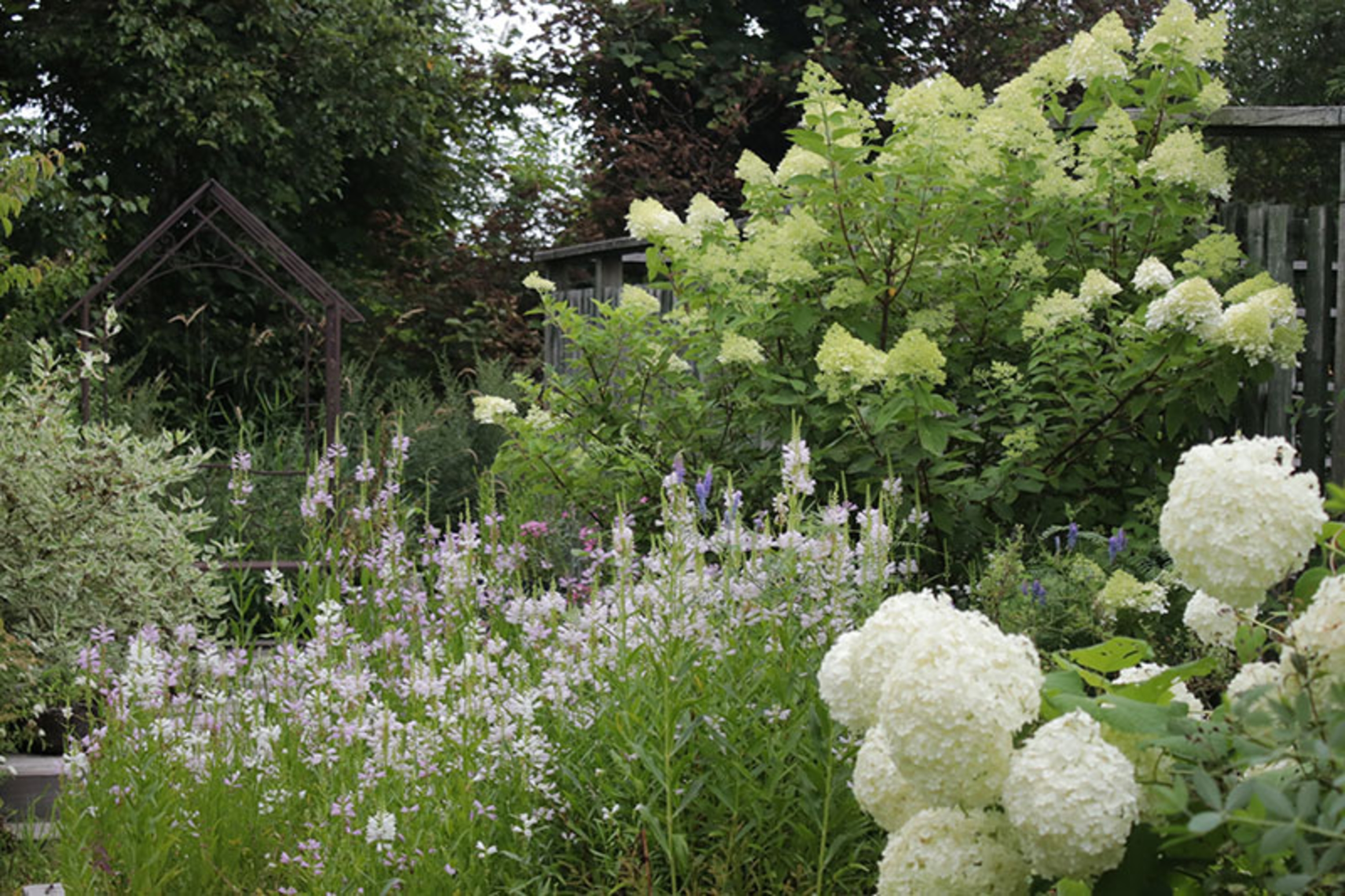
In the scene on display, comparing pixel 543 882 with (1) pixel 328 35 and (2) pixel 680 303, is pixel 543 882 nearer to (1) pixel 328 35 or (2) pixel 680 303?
(2) pixel 680 303

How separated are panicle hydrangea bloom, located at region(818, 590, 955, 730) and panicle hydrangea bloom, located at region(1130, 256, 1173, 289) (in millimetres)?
2819

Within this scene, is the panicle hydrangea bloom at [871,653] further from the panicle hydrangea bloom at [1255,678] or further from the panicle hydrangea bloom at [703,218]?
the panicle hydrangea bloom at [703,218]

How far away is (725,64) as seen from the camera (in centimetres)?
1112

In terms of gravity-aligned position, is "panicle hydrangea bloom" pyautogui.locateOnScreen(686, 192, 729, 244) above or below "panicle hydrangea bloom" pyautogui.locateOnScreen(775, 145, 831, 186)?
below

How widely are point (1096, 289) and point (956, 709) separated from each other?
2.96 m

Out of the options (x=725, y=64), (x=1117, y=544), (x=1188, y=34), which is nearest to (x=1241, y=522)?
(x=1117, y=544)

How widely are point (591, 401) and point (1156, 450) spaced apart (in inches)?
80.0

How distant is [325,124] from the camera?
11031 millimetres

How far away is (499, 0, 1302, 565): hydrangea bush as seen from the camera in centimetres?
415

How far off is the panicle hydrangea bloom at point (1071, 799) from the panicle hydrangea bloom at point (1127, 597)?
6.29ft

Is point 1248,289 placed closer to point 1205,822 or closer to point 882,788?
point 882,788

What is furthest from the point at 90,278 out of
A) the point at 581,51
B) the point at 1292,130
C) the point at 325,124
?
the point at 1292,130

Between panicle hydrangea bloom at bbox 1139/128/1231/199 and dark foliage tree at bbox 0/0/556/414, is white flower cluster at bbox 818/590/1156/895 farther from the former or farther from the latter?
dark foliage tree at bbox 0/0/556/414

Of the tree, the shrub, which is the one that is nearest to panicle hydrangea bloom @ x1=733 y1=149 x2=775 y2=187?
the shrub
